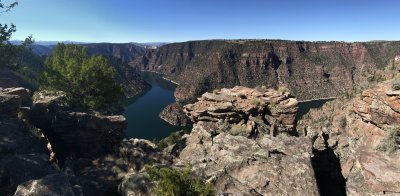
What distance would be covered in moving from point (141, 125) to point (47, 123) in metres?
137

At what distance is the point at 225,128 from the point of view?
44.6 m

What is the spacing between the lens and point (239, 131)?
42.6 metres

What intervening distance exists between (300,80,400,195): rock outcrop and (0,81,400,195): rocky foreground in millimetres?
64

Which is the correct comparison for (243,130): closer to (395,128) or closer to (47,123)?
(395,128)

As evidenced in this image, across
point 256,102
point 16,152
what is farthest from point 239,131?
point 16,152

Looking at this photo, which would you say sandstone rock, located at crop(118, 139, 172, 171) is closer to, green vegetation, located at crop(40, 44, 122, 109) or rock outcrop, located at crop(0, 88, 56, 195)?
rock outcrop, located at crop(0, 88, 56, 195)

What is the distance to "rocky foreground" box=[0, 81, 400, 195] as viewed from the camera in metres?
20.5

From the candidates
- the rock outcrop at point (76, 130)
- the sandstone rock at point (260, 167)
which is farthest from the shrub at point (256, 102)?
the rock outcrop at point (76, 130)

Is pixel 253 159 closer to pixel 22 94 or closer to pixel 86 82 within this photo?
pixel 22 94

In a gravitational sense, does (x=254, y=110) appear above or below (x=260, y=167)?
below

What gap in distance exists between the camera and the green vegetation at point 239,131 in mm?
42031

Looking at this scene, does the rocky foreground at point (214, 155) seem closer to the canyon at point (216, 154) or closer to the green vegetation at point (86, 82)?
the canyon at point (216, 154)

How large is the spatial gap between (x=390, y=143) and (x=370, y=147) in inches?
65.7

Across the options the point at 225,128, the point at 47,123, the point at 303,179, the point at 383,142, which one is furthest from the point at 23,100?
the point at 383,142
